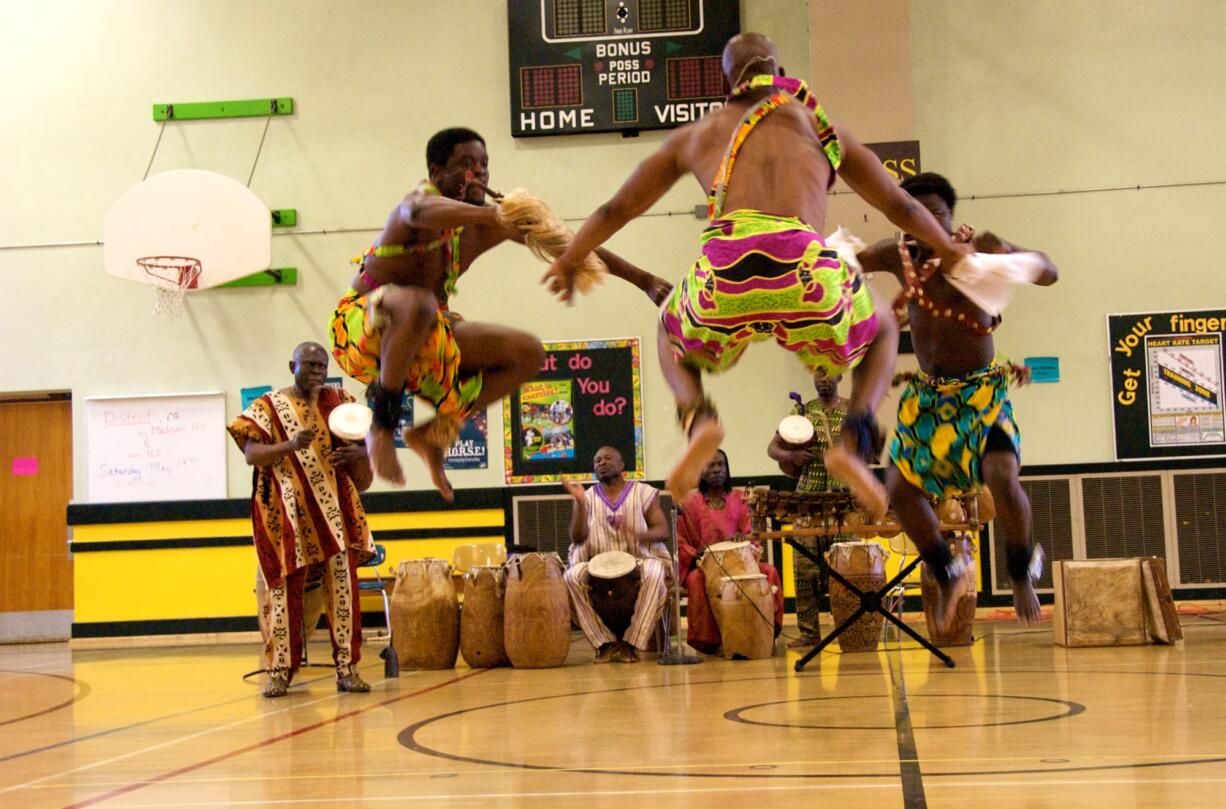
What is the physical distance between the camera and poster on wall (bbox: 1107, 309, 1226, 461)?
12.0 metres

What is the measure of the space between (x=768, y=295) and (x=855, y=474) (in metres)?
0.58

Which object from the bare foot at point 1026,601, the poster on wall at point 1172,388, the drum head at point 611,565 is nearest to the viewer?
the bare foot at point 1026,601

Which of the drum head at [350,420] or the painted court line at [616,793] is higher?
the drum head at [350,420]

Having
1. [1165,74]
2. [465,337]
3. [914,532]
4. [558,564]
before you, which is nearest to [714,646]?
[558,564]

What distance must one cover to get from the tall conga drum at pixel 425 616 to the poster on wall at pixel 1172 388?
6513mm

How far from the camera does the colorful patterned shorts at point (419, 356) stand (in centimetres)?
430

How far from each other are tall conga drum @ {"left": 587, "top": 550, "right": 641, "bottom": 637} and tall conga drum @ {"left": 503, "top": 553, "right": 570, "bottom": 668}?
0.26m

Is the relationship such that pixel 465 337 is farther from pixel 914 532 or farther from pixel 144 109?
pixel 144 109

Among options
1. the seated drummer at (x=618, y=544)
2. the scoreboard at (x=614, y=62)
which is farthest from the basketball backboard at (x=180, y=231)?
the seated drummer at (x=618, y=544)

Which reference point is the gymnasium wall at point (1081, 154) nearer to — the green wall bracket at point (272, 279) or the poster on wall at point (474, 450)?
the poster on wall at point (474, 450)

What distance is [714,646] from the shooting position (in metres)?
9.24

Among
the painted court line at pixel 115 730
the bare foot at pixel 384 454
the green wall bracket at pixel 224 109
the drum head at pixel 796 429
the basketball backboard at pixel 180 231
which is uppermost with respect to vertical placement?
the green wall bracket at pixel 224 109

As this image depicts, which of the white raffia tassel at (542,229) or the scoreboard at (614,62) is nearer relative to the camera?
the white raffia tassel at (542,229)

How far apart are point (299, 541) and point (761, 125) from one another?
4.73 m
